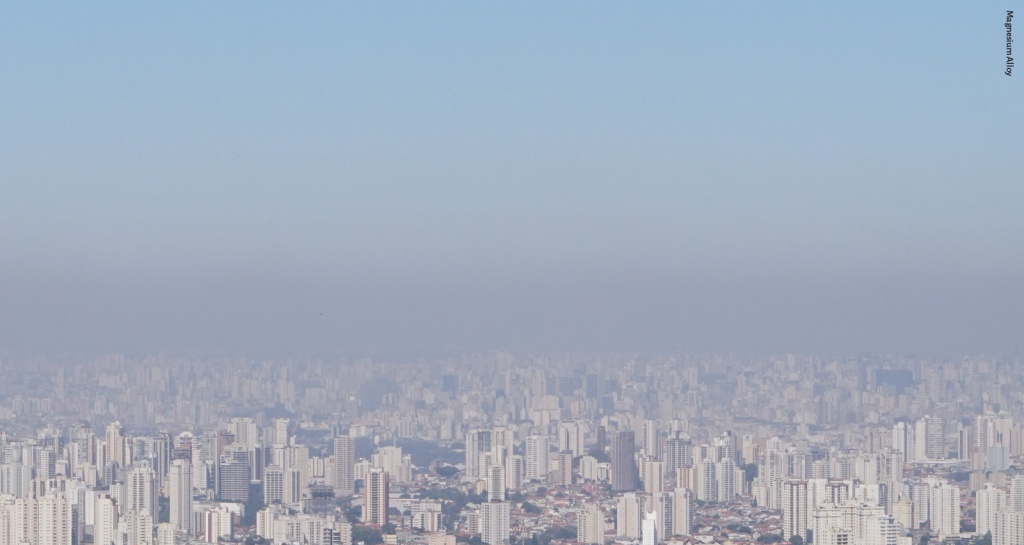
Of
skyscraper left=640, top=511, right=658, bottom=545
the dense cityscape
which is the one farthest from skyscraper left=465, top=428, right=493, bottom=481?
skyscraper left=640, top=511, right=658, bottom=545

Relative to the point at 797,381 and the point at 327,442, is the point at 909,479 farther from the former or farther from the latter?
the point at 327,442

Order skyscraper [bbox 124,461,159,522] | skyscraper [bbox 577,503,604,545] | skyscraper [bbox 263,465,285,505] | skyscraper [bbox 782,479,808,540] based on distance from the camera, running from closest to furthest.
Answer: skyscraper [bbox 782,479,808,540], skyscraper [bbox 577,503,604,545], skyscraper [bbox 124,461,159,522], skyscraper [bbox 263,465,285,505]

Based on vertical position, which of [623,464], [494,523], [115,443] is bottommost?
[494,523]

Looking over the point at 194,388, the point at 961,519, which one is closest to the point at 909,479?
the point at 961,519

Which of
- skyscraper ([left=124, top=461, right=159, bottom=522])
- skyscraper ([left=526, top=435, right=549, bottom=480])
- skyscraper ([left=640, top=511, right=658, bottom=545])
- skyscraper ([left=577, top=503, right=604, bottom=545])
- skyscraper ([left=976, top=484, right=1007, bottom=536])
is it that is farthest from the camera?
skyscraper ([left=526, top=435, right=549, bottom=480])

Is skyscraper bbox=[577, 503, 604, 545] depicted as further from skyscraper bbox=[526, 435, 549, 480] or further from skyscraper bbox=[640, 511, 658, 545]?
skyscraper bbox=[526, 435, 549, 480]

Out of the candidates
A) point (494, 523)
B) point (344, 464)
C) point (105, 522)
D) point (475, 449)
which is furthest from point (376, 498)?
point (475, 449)

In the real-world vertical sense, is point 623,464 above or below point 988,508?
above

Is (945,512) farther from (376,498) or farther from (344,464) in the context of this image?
(344,464)

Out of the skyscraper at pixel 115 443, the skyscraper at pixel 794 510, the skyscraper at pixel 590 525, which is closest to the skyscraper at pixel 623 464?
the skyscraper at pixel 590 525
